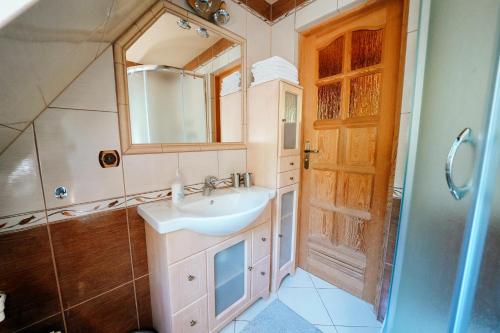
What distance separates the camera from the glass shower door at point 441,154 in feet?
1.78

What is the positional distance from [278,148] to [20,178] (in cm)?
117

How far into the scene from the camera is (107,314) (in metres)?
0.91

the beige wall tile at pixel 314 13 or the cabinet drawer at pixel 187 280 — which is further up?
the beige wall tile at pixel 314 13

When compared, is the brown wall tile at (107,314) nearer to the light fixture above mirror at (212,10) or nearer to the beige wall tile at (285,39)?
the light fixture above mirror at (212,10)

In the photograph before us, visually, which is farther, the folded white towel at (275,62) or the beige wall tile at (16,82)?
the folded white towel at (275,62)

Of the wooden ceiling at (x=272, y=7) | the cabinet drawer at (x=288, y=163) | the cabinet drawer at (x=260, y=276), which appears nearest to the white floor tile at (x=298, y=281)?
the cabinet drawer at (x=260, y=276)

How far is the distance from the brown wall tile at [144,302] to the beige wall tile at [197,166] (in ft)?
1.88

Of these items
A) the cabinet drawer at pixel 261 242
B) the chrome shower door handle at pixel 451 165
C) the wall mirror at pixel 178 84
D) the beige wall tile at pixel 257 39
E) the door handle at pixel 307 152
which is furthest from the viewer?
the door handle at pixel 307 152

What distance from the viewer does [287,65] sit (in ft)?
4.11

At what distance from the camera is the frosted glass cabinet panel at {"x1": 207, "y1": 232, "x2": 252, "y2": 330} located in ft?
3.16

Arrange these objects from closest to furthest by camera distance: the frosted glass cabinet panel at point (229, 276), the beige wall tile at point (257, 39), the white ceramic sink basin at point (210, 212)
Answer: the white ceramic sink basin at point (210, 212), the frosted glass cabinet panel at point (229, 276), the beige wall tile at point (257, 39)

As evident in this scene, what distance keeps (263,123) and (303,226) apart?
937mm

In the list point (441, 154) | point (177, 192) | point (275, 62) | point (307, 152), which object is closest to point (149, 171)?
point (177, 192)

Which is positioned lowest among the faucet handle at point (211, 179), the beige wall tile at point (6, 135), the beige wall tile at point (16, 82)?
the faucet handle at point (211, 179)
